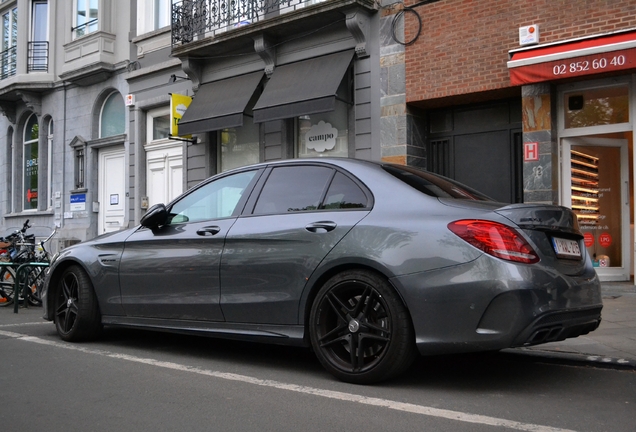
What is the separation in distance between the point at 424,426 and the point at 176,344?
3267mm

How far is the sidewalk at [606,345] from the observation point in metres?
5.33

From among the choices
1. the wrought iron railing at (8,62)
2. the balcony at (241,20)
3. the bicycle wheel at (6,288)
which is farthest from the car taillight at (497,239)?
the wrought iron railing at (8,62)

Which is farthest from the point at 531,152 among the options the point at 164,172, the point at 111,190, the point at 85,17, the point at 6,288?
the point at 85,17

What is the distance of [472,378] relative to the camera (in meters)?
4.76

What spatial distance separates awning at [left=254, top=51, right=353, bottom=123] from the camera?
12352 millimetres

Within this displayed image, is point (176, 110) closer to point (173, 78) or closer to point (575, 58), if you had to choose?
point (173, 78)

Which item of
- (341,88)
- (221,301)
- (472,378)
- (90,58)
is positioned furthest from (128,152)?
(472,378)

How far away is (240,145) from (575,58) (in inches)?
306

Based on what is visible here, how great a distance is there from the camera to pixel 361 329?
436cm

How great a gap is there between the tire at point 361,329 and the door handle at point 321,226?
0.33m

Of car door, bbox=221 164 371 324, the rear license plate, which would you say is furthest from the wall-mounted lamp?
the rear license plate

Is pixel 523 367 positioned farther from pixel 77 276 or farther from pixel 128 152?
pixel 128 152

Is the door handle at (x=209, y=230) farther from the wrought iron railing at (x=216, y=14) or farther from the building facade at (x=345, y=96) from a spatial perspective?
the wrought iron railing at (x=216, y=14)

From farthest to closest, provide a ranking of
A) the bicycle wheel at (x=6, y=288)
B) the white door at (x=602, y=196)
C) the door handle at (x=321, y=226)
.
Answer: the white door at (x=602, y=196), the bicycle wheel at (x=6, y=288), the door handle at (x=321, y=226)
